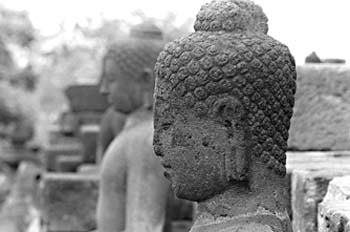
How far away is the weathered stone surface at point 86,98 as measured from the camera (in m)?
8.16

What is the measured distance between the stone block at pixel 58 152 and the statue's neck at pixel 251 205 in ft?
20.4

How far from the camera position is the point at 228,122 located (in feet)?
6.92

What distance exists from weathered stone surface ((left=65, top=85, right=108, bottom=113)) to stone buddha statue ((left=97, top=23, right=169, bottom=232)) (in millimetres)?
3901

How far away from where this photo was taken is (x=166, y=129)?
86.0 inches

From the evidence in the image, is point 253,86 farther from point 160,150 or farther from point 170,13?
point 170,13

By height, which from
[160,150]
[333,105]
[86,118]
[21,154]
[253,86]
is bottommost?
[21,154]

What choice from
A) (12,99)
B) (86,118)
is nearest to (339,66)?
(86,118)

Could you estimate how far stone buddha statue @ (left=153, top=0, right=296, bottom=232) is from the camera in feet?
6.82

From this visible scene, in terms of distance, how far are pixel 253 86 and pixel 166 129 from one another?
0.92ft

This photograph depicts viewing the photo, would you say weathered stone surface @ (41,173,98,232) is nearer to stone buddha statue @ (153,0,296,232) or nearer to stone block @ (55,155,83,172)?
stone block @ (55,155,83,172)

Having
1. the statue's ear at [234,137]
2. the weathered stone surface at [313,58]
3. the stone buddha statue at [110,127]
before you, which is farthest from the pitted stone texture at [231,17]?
the stone buddha statue at [110,127]

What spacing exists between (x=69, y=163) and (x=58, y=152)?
2.78 feet

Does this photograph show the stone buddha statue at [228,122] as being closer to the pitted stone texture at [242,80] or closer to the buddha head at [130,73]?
the pitted stone texture at [242,80]

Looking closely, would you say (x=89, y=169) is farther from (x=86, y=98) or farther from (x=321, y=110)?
(x=321, y=110)
